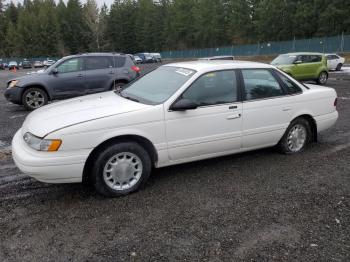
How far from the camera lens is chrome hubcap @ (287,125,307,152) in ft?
18.8

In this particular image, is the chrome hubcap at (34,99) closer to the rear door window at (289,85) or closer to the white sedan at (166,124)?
the white sedan at (166,124)

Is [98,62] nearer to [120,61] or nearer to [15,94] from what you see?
[120,61]

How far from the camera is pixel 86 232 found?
3561 mm

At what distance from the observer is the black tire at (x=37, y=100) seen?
34.7 feet

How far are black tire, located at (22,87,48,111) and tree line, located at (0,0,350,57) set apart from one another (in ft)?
173

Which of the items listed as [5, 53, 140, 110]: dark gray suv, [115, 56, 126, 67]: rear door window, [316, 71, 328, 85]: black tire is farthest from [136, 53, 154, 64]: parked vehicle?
[5, 53, 140, 110]: dark gray suv

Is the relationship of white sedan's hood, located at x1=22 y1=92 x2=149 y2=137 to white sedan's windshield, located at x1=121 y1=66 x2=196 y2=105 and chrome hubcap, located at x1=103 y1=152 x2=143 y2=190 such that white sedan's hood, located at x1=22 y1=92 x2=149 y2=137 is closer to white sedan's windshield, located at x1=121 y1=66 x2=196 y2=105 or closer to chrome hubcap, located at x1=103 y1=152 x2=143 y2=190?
white sedan's windshield, located at x1=121 y1=66 x2=196 y2=105

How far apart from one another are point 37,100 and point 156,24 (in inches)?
3414

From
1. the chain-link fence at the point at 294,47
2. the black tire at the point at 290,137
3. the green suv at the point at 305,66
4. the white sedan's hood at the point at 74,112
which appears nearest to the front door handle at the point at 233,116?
the black tire at the point at 290,137

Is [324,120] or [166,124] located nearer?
[166,124]

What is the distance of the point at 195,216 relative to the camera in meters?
3.85

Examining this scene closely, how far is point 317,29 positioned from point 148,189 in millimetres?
60950

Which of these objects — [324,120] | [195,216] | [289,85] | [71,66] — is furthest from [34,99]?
[195,216]

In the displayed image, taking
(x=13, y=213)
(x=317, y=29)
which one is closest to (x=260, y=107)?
(x=13, y=213)
